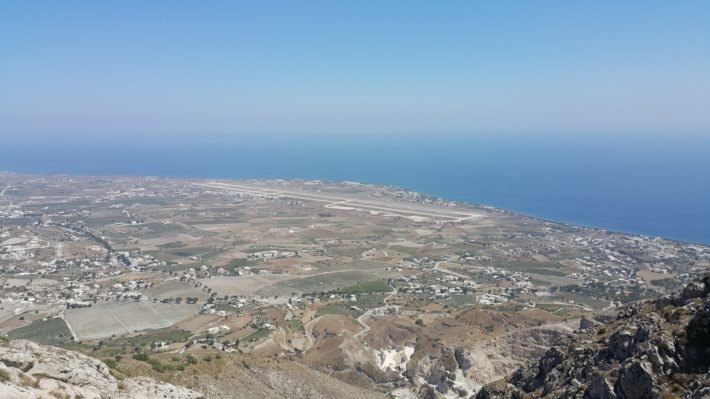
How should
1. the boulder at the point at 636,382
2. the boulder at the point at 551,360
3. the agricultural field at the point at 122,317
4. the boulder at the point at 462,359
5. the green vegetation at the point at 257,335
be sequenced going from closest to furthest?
1. the boulder at the point at 636,382
2. the boulder at the point at 551,360
3. the boulder at the point at 462,359
4. the green vegetation at the point at 257,335
5. the agricultural field at the point at 122,317

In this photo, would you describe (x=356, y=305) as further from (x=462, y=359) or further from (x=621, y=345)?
(x=621, y=345)

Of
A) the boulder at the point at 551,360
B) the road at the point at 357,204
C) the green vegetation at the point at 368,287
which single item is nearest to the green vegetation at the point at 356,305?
the green vegetation at the point at 368,287

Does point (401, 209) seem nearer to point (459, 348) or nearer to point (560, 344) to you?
point (459, 348)

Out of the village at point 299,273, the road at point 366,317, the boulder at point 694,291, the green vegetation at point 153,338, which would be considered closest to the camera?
the boulder at point 694,291

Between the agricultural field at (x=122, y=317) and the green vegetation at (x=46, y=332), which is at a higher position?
the green vegetation at (x=46, y=332)

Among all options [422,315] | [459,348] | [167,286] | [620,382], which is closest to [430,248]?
[422,315]

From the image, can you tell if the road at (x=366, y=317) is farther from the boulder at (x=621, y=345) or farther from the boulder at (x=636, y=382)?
the boulder at (x=636, y=382)
